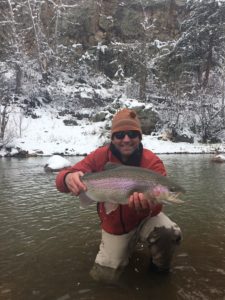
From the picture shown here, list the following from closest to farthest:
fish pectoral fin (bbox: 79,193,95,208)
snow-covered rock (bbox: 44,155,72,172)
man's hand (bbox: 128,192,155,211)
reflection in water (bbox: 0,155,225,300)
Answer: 1. man's hand (bbox: 128,192,155,211)
2. fish pectoral fin (bbox: 79,193,95,208)
3. reflection in water (bbox: 0,155,225,300)
4. snow-covered rock (bbox: 44,155,72,172)

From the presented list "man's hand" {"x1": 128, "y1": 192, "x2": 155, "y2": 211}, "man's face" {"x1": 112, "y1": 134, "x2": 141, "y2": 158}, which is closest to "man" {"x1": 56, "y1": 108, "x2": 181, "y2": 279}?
"man's face" {"x1": 112, "y1": 134, "x2": 141, "y2": 158}

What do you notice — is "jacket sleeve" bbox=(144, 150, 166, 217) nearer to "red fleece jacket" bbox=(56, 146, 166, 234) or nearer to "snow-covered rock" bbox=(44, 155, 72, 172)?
"red fleece jacket" bbox=(56, 146, 166, 234)

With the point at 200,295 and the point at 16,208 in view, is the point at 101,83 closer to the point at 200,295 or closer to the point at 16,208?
the point at 16,208

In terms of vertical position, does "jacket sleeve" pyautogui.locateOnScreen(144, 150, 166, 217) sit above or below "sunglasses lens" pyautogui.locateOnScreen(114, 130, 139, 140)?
below

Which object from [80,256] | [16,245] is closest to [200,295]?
[80,256]

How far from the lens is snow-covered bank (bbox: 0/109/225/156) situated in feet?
82.2

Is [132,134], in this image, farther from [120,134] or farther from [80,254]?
[80,254]

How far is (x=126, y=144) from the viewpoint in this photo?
480 cm

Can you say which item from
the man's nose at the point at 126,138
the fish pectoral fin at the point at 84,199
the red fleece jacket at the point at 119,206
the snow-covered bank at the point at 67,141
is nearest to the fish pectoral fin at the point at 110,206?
the fish pectoral fin at the point at 84,199

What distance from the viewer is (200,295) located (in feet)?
14.7

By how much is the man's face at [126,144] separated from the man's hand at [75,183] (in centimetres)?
68

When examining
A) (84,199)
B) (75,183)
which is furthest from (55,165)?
(75,183)

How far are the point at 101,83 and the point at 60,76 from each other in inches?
174

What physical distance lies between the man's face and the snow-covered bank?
19.6 metres
